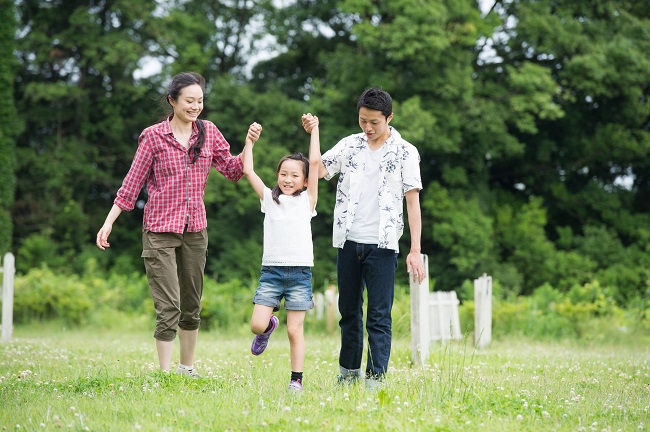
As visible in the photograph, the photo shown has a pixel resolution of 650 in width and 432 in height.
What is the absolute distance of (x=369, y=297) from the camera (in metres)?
5.16

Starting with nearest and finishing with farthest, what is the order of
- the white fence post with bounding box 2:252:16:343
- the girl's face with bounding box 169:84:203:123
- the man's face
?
1. the man's face
2. the girl's face with bounding box 169:84:203:123
3. the white fence post with bounding box 2:252:16:343

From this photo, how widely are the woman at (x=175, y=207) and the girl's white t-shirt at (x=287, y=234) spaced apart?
68 centimetres

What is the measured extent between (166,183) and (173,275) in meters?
0.65

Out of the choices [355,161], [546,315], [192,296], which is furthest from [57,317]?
[355,161]

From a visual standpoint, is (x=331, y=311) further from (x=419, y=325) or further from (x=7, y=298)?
(x=419, y=325)

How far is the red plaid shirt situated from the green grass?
107 cm

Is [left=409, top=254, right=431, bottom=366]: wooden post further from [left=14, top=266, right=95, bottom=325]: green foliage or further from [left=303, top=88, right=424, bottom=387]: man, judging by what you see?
[left=14, top=266, right=95, bottom=325]: green foliage

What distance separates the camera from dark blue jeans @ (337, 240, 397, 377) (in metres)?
5.12

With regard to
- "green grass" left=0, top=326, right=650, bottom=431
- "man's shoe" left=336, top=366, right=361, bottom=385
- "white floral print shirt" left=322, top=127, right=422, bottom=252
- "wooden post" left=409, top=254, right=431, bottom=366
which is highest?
"white floral print shirt" left=322, top=127, right=422, bottom=252

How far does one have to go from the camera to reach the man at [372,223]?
5109 mm

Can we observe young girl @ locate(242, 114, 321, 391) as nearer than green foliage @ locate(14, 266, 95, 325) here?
Yes

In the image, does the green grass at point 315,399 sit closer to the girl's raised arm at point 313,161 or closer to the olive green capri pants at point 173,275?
the olive green capri pants at point 173,275

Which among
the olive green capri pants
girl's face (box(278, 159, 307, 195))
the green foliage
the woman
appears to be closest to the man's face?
girl's face (box(278, 159, 307, 195))

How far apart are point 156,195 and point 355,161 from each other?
1.42 m
